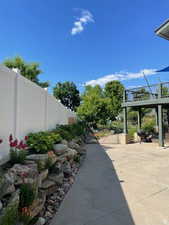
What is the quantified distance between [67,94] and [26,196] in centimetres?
3777

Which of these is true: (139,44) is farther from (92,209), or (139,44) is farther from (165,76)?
(92,209)

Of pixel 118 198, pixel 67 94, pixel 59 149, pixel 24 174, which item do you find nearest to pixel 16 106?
pixel 24 174

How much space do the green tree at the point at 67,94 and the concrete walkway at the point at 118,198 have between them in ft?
113

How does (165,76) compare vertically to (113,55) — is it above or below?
below

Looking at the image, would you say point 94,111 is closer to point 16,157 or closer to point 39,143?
point 39,143

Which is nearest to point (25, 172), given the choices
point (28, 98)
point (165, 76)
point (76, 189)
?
point (76, 189)

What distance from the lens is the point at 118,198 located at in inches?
146

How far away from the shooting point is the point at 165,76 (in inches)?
545

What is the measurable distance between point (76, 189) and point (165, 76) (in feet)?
41.0

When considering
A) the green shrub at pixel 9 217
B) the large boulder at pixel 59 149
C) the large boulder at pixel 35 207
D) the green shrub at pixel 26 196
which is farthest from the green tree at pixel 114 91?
the green shrub at pixel 9 217

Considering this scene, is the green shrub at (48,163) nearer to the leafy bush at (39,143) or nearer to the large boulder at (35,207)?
the leafy bush at (39,143)

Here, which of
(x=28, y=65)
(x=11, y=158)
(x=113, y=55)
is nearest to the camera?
(x=11, y=158)

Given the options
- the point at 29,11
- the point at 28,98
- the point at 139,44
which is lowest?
the point at 28,98

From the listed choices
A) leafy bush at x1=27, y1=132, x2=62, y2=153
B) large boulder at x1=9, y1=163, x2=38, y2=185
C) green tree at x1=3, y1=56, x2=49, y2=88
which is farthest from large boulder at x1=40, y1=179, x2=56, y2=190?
green tree at x1=3, y1=56, x2=49, y2=88
